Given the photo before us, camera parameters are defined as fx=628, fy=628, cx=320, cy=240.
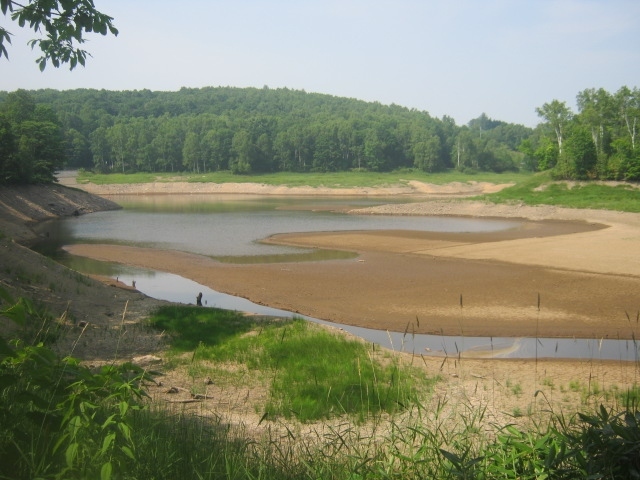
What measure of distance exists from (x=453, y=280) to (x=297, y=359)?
1430cm

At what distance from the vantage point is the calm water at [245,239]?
17.0 metres

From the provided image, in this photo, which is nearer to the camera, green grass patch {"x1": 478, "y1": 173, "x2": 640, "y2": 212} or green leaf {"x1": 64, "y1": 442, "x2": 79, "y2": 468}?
green leaf {"x1": 64, "y1": 442, "x2": 79, "y2": 468}

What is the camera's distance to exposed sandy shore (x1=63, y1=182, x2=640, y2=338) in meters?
19.9

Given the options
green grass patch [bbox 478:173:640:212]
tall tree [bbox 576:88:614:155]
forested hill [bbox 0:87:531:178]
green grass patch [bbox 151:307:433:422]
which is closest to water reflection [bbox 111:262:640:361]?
green grass patch [bbox 151:307:433:422]

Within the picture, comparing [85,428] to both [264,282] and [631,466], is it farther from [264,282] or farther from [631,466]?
[264,282]

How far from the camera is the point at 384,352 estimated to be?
14891 millimetres

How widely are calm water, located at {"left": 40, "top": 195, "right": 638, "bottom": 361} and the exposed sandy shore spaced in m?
0.80

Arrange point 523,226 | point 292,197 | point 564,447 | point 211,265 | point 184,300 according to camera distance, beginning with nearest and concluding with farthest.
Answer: point 564,447 → point 184,300 → point 211,265 → point 523,226 → point 292,197

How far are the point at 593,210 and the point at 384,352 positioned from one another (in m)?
49.8

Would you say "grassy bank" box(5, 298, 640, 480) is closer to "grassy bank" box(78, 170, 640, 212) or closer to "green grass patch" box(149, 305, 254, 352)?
"green grass patch" box(149, 305, 254, 352)

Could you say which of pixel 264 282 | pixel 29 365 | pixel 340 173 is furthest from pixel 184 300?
pixel 340 173

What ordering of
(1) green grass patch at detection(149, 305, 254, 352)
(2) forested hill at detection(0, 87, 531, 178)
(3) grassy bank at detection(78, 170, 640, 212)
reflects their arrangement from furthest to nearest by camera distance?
1. (2) forested hill at detection(0, 87, 531, 178)
2. (3) grassy bank at detection(78, 170, 640, 212)
3. (1) green grass patch at detection(149, 305, 254, 352)

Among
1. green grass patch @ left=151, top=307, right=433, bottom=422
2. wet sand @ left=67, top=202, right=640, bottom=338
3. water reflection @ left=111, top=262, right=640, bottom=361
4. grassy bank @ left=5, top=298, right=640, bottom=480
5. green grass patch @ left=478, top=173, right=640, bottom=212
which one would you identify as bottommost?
water reflection @ left=111, top=262, right=640, bottom=361

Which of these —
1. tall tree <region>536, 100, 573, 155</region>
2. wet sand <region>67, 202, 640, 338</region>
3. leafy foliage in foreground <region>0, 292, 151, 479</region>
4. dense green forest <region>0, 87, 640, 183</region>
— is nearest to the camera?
leafy foliage in foreground <region>0, 292, 151, 479</region>
